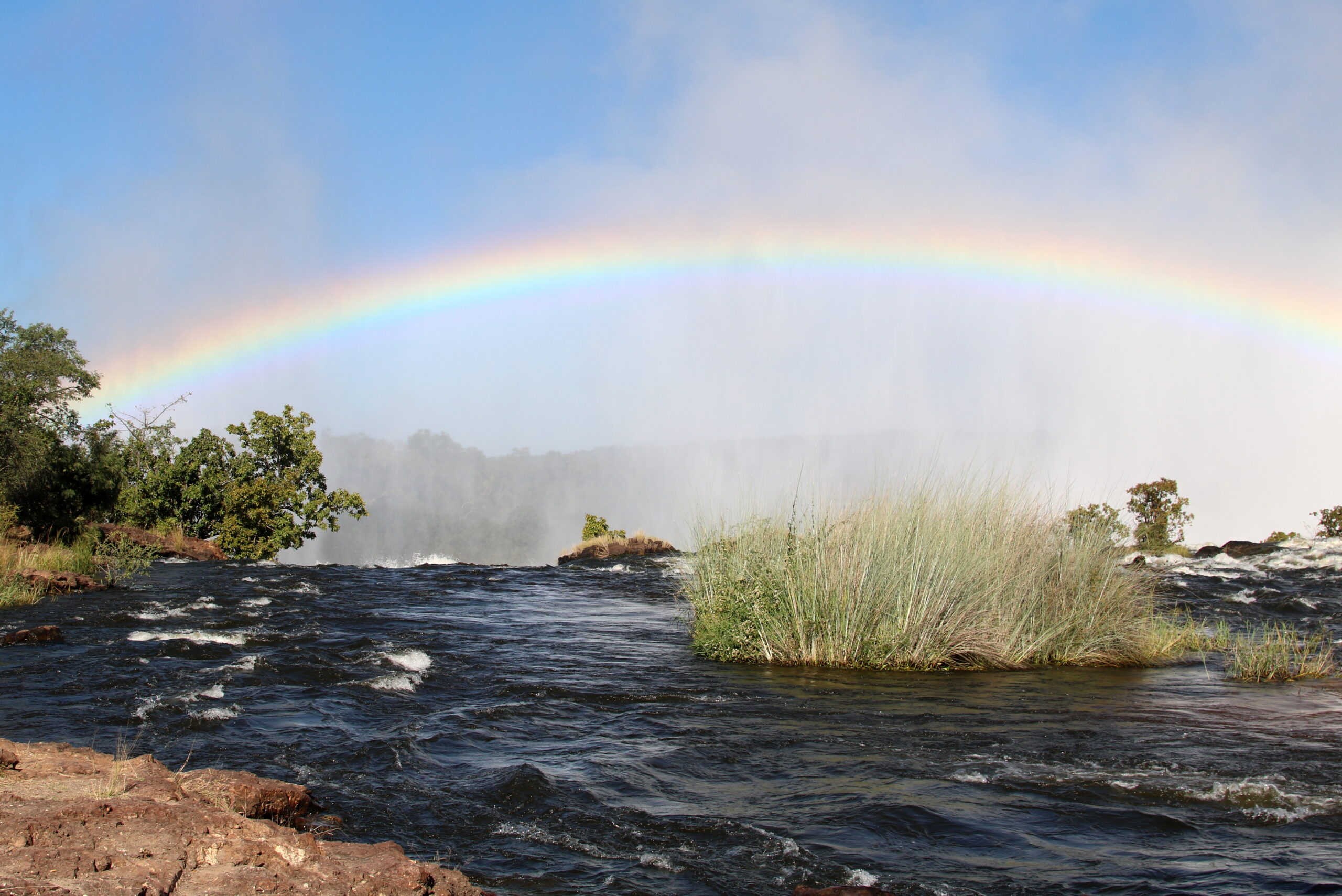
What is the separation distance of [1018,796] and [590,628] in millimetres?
9506

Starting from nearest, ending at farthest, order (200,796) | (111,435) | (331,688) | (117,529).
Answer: (200,796), (331,688), (117,529), (111,435)

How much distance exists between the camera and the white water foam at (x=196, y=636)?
35.8 ft

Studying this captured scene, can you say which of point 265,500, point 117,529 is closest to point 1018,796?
point 117,529

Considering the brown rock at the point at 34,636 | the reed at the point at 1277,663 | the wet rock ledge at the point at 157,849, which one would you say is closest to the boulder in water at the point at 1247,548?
the reed at the point at 1277,663

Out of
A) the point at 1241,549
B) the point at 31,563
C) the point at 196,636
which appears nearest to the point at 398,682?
the point at 196,636

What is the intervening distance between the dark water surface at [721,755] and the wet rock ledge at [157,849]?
0.83 m

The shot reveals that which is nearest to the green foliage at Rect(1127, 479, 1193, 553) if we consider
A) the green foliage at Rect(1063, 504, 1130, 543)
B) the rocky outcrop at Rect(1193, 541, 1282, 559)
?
the rocky outcrop at Rect(1193, 541, 1282, 559)

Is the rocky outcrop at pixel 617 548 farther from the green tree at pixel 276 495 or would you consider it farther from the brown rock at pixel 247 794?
the brown rock at pixel 247 794

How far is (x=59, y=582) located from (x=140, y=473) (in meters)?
16.0

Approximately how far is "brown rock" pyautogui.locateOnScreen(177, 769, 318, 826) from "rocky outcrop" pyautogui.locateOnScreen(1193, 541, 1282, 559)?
98.0 ft

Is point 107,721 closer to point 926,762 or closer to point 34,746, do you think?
point 34,746

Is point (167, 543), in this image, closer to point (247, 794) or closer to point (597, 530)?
point (597, 530)

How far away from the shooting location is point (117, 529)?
25875 mm

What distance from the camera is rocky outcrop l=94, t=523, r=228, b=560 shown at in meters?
25.2
